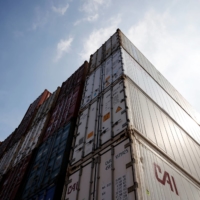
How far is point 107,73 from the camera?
1148 cm

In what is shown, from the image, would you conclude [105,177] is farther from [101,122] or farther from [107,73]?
[107,73]

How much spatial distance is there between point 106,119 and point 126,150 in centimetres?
233

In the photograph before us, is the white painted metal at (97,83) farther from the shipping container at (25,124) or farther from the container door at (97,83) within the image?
the shipping container at (25,124)

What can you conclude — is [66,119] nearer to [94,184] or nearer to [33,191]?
[33,191]

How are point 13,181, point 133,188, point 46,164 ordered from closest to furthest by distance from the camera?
point 133,188, point 46,164, point 13,181

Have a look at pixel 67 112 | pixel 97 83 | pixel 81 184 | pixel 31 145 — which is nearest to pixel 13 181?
pixel 31 145

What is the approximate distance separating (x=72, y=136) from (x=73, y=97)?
4044 millimetres

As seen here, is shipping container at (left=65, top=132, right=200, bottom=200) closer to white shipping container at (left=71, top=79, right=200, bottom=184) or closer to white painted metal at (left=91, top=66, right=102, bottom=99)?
white shipping container at (left=71, top=79, right=200, bottom=184)

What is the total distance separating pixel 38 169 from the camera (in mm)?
9727

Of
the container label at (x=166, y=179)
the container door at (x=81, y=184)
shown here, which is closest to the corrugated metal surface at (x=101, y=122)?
the container door at (x=81, y=184)

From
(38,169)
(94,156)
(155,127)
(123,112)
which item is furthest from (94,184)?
(38,169)

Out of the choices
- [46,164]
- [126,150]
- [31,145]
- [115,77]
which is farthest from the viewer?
[31,145]

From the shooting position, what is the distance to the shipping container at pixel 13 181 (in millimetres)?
9892

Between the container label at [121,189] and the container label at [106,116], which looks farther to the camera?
the container label at [106,116]
